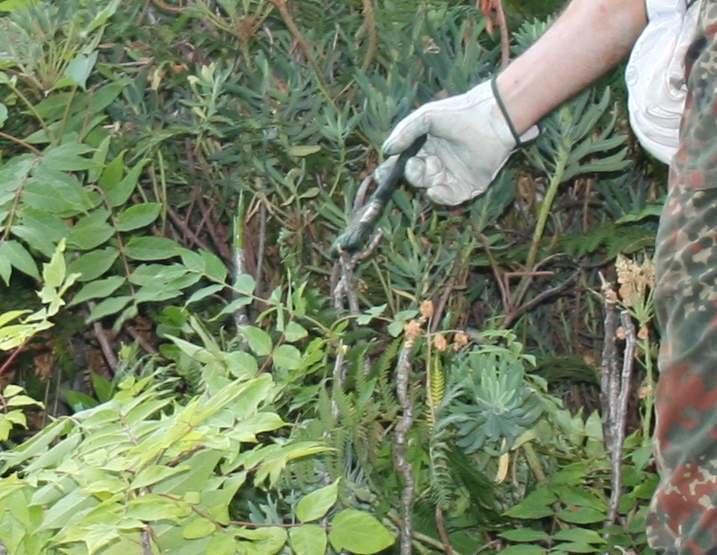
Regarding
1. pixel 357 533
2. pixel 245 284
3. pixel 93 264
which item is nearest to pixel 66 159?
pixel 93 264

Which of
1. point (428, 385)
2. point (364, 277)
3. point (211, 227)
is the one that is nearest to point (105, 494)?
point (428, 385)

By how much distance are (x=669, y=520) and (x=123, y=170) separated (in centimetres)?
174

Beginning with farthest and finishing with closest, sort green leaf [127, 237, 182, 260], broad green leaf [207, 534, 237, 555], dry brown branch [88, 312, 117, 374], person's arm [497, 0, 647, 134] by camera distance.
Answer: dry brown branch [88, 312, 117, 374] < green leaf [127, 237, 182, 260] < person's arm [497, 0, 647, 134] < broad green leaf [207, 534, 237, 555]

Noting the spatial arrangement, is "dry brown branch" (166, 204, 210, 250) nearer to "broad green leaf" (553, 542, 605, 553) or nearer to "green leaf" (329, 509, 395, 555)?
"broad green leaf" (553, 542, 605, 553)

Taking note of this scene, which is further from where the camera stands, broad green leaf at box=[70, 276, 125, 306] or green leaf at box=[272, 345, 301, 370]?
broad green leaf at box=[70, 276, 125, 306]

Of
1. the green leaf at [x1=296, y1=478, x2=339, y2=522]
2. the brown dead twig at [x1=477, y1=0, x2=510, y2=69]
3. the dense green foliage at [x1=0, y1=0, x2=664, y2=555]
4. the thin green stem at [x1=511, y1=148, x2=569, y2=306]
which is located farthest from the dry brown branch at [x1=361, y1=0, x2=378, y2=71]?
the green leaf at [x1=296, y1=478, x2=339, y2=522]

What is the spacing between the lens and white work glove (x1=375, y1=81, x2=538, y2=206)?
112 inches

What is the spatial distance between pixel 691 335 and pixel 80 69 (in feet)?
6.13

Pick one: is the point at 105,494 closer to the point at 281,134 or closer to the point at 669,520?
the point at 669,520

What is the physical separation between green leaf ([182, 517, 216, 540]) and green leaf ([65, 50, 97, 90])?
142 centimetres

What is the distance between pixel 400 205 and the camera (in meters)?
3.32

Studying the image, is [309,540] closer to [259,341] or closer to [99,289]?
[259,341]

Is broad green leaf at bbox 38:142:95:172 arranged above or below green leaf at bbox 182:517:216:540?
above

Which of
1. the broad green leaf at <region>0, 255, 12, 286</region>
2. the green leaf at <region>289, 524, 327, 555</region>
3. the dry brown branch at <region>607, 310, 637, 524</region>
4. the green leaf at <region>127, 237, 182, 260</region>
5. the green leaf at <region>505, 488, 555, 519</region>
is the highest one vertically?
the broad green leaf at <region>0, 255, 12, 286</region>
